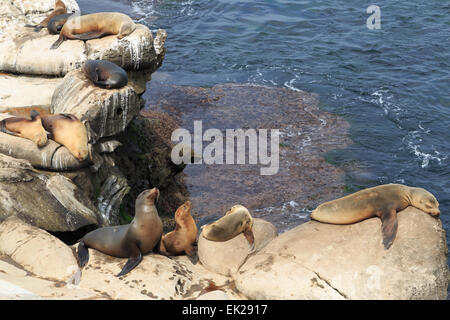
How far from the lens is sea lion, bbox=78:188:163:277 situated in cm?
727

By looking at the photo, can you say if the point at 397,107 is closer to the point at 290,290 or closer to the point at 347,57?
the point at 347,57

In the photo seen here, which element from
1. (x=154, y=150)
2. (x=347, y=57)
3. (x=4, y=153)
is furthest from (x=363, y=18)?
(x=4, y=153)

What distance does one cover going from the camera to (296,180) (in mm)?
13969

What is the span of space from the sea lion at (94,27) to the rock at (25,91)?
85cm

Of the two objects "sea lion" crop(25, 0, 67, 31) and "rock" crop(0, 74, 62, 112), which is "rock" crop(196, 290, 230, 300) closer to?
"rock" crop(0, 74, 62, 112)

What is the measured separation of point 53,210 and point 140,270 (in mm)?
2142

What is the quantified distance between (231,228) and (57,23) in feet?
23.8

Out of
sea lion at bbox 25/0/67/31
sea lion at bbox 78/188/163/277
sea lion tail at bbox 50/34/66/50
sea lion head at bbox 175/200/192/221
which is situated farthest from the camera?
sea lion at bbox 25/0/67/31

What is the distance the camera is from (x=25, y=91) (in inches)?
444

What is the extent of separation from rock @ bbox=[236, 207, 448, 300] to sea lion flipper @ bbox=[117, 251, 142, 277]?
1.29 metres

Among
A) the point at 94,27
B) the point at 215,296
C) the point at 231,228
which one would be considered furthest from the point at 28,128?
the point at 215,296

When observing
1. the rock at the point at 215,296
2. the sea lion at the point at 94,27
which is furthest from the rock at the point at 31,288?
the sea lion at the point at 94,27

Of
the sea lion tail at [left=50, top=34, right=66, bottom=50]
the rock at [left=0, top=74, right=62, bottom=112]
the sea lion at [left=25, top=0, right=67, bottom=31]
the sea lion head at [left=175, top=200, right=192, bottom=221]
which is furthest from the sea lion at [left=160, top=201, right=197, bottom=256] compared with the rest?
the sea lion at [left=25, top=0, right=67, bottom=31]

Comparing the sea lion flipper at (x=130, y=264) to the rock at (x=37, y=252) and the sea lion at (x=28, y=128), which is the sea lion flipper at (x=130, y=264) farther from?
the sea lion at (x=28, y=128)
